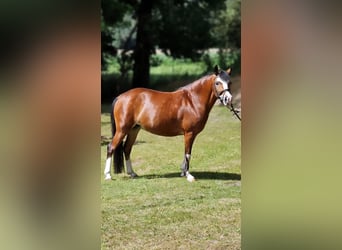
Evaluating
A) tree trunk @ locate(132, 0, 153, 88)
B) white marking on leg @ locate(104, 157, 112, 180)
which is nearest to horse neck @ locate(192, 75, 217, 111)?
white marking on leg @ locate(104, 157, 112, 180)

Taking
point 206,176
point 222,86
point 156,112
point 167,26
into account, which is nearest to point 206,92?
point 222,86

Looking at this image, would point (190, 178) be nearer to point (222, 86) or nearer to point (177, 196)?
point (177, 196)

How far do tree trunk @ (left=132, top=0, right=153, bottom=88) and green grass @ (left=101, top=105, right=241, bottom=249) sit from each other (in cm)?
125

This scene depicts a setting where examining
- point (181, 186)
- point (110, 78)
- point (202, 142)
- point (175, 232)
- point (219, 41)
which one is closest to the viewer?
point (175, 232)

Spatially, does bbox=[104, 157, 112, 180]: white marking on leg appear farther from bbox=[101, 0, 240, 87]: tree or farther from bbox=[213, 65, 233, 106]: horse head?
bbox=[101, 0, 240, 87]: tree

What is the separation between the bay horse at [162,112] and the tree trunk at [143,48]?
3.71 feet

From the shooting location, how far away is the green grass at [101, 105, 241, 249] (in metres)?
1.42

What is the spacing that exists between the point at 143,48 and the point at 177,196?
7.02 feet

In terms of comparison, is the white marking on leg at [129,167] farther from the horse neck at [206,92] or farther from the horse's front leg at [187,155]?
the horse neck at [206,92]
